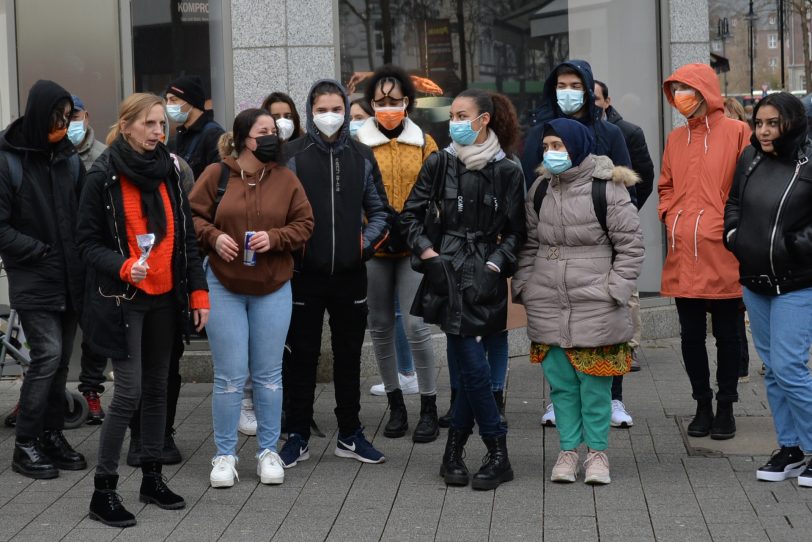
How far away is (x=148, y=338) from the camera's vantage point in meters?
6.07

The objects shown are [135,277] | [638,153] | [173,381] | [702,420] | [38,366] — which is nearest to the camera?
[135,277]

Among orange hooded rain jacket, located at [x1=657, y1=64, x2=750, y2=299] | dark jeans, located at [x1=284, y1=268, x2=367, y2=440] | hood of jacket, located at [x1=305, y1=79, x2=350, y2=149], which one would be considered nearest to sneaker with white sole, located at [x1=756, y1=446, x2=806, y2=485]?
orange hooded rain jacket, located at [x1=657, y1=64, x2=750, y2=299]

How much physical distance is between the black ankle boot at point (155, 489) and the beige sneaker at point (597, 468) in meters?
2.02

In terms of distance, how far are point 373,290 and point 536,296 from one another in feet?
4.55

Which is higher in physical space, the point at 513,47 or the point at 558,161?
the point at 513,47

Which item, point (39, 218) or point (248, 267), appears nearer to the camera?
point (248, 267)

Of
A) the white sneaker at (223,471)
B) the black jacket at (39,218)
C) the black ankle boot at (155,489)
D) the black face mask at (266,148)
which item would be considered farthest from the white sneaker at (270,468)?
the black face mask at (266,148)

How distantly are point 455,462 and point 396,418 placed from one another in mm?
1197

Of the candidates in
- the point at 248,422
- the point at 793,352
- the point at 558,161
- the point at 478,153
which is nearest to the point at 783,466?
the point at 793,352

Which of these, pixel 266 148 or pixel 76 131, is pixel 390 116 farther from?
pixel 76 131

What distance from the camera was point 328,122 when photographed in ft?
22.3

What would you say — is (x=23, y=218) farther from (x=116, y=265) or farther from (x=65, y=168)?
(x=116, y=265)

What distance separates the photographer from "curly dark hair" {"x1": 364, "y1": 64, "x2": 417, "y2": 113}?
295 inches

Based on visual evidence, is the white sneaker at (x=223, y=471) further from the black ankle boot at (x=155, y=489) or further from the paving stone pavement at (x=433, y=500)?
the black ankle boot at (x=155, y=489)
